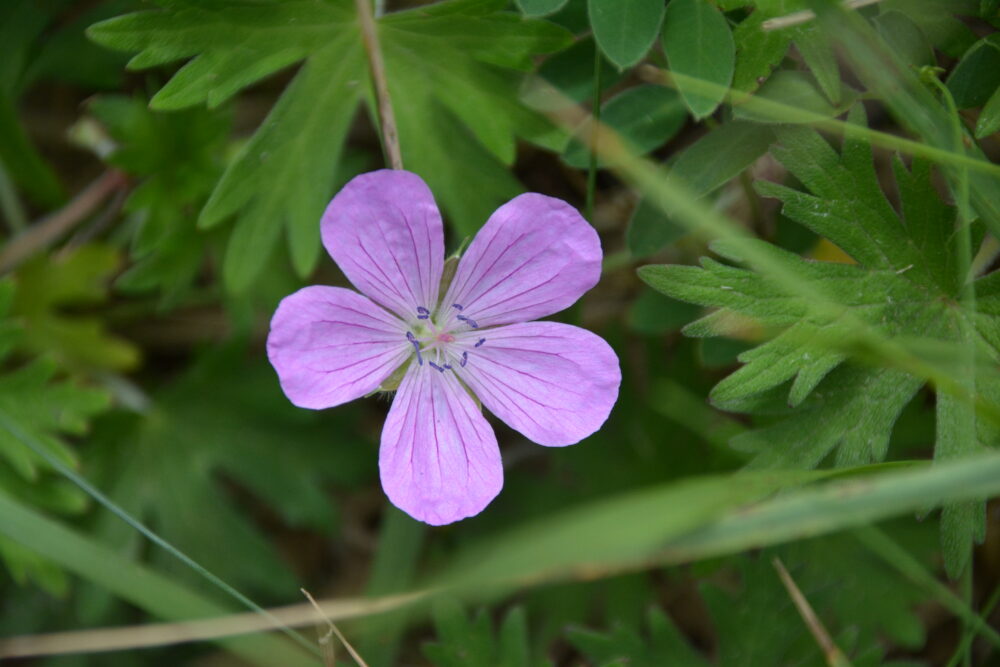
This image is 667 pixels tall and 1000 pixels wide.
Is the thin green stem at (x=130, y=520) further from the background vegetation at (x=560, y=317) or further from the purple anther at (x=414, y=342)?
the purple anther at (x=414, y=342)

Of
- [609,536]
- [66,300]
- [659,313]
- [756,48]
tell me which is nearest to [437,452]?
[609,536]

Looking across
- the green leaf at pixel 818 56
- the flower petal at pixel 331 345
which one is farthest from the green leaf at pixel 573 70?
the flower petal at pixel 331 345

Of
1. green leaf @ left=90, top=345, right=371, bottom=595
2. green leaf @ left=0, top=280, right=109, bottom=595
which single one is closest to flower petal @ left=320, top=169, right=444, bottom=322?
green leaf @ left=0, top=280, right=109, bottom=595

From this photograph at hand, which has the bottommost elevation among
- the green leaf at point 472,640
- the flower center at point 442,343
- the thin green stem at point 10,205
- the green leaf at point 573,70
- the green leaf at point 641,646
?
the green leaf at point 641,646

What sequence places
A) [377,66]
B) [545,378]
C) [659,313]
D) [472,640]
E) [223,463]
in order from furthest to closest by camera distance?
[223,463] → [659,313] → [472,640] → [377,66] → [545,378]

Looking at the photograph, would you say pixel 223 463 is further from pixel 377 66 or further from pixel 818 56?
pixel 818 56

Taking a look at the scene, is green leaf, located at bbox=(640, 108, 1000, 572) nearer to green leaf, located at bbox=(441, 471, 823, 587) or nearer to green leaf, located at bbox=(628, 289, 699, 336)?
green leaf, located at bbox=(441, 471, 823, 587)

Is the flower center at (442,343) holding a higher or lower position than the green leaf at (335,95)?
lower
